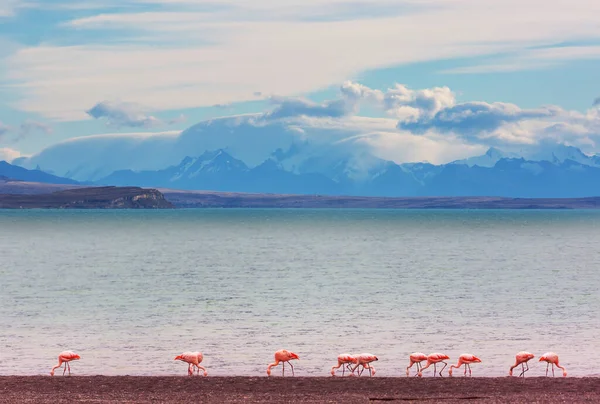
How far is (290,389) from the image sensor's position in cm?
2930

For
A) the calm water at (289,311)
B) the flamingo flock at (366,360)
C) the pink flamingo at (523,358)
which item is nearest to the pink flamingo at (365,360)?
the flamingo flock at (366,360)

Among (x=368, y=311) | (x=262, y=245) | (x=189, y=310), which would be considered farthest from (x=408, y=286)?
(x=262, y=245)

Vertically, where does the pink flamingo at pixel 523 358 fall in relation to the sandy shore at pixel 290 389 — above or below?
above

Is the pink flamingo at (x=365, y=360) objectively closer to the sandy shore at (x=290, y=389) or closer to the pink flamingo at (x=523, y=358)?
the sandy shore at (x=290, y=389)

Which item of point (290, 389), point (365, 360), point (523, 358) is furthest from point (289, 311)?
point (290, 389)

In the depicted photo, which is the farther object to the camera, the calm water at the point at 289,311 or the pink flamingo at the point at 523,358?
the calm water at the point at 289,311

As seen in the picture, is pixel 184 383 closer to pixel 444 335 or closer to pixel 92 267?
pixel 444 335

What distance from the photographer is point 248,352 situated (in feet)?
129

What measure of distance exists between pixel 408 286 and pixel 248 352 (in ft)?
116

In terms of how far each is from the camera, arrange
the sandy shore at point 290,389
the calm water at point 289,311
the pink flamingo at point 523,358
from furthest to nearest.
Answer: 1. the calm water at point 289,311
2. the pink flamingo at point 523,358
3. the sandy shore at point 290,389

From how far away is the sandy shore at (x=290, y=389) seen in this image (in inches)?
1060

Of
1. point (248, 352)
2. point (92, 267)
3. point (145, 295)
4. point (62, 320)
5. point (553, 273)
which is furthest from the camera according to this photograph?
point (92, 267)

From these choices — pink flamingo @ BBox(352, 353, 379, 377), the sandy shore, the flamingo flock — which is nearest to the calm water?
the flamingo flock

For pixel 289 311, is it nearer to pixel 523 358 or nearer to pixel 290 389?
pixel 523 358
